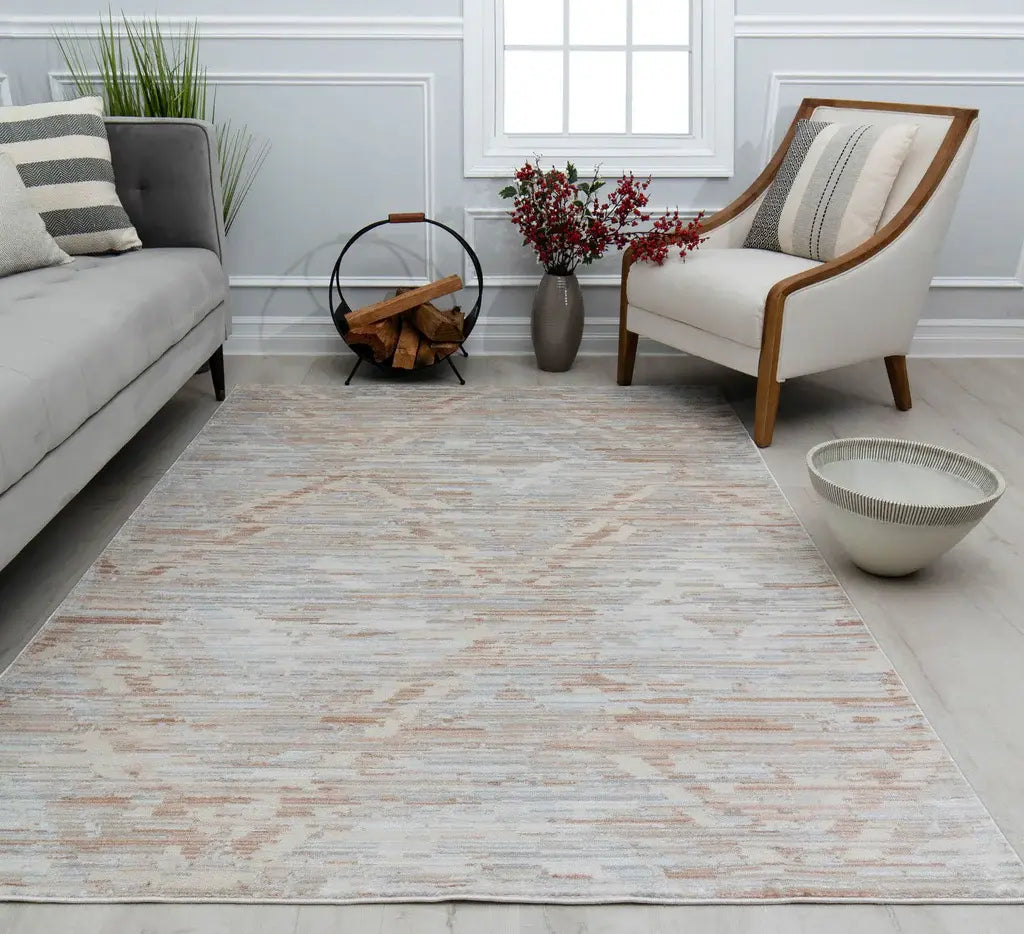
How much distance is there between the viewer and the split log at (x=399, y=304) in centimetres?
342

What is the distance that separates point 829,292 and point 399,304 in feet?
4.35

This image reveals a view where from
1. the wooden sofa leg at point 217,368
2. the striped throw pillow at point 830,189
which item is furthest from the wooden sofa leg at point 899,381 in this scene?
the wooden sofa leg at point 217,368

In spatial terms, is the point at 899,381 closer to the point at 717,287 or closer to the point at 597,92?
the point at 717,287

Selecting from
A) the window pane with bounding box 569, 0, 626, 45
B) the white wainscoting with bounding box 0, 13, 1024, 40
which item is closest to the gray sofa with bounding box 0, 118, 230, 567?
the white wainscoting with bounding box 0, 13, 1024, 40

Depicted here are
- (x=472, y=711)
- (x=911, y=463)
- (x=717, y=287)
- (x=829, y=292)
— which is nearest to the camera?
(x=472, y=711)

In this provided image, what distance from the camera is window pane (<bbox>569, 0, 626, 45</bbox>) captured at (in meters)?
3.77

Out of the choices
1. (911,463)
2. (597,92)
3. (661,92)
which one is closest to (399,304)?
(597,92)

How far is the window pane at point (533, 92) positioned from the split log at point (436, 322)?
2.50 feet

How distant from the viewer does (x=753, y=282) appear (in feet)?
9.67

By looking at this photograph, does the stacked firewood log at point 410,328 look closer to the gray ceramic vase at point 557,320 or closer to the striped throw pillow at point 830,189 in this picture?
the gray ceramic vase at point 557,320

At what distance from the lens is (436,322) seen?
3.50 metres

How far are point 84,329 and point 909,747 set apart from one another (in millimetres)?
1808

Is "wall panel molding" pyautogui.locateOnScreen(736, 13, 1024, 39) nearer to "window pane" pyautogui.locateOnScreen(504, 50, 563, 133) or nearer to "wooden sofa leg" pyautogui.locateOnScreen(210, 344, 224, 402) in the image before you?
"window pane" pyautogui.locateOnScreen(504, 50, 563, 133)

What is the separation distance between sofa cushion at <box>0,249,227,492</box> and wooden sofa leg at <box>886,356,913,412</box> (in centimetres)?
204
